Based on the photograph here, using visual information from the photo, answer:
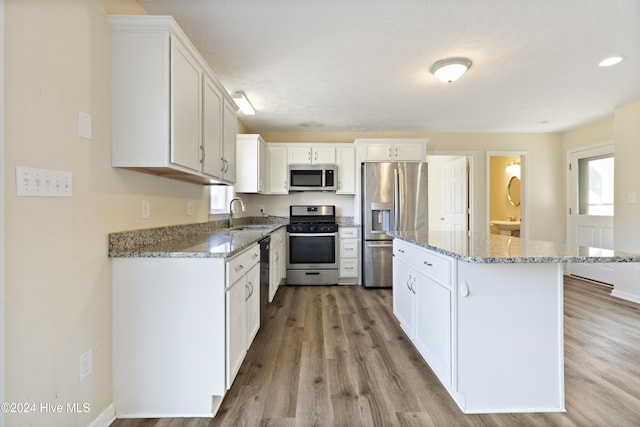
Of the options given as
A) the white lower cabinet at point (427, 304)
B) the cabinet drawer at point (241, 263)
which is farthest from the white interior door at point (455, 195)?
the cabinet drawer at point (241, 263)

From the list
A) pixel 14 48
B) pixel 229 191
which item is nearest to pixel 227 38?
pixel 14 48

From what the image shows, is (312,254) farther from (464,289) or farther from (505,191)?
(505,191)

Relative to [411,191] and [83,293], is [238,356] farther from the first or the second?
[411,191]

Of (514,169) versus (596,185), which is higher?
Answer: (514,169)

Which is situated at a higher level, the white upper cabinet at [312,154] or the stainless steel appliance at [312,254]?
the white upper cabinet at [312,154]

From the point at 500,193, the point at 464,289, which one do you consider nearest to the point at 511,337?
the point at 464,289

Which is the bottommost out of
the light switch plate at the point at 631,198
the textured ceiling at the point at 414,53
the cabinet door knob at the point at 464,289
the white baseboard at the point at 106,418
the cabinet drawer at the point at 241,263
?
the white baseboard at the point at 106,418

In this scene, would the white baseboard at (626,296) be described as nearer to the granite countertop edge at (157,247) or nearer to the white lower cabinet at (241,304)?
the white lower cabinet at (241,304)

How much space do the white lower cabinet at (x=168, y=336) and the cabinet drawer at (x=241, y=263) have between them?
7 centimetres

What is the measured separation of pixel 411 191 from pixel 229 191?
248cm

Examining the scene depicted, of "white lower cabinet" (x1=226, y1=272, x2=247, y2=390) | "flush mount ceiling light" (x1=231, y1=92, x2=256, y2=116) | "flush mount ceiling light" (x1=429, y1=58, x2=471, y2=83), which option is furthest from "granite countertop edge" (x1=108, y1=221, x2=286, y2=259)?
"flush mount ceiling light" (x1=429, y1=58, x2=471, y2=83)

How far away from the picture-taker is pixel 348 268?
4066 mm

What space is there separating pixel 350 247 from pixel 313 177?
119cm

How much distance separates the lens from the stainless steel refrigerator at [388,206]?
3.89 metres
